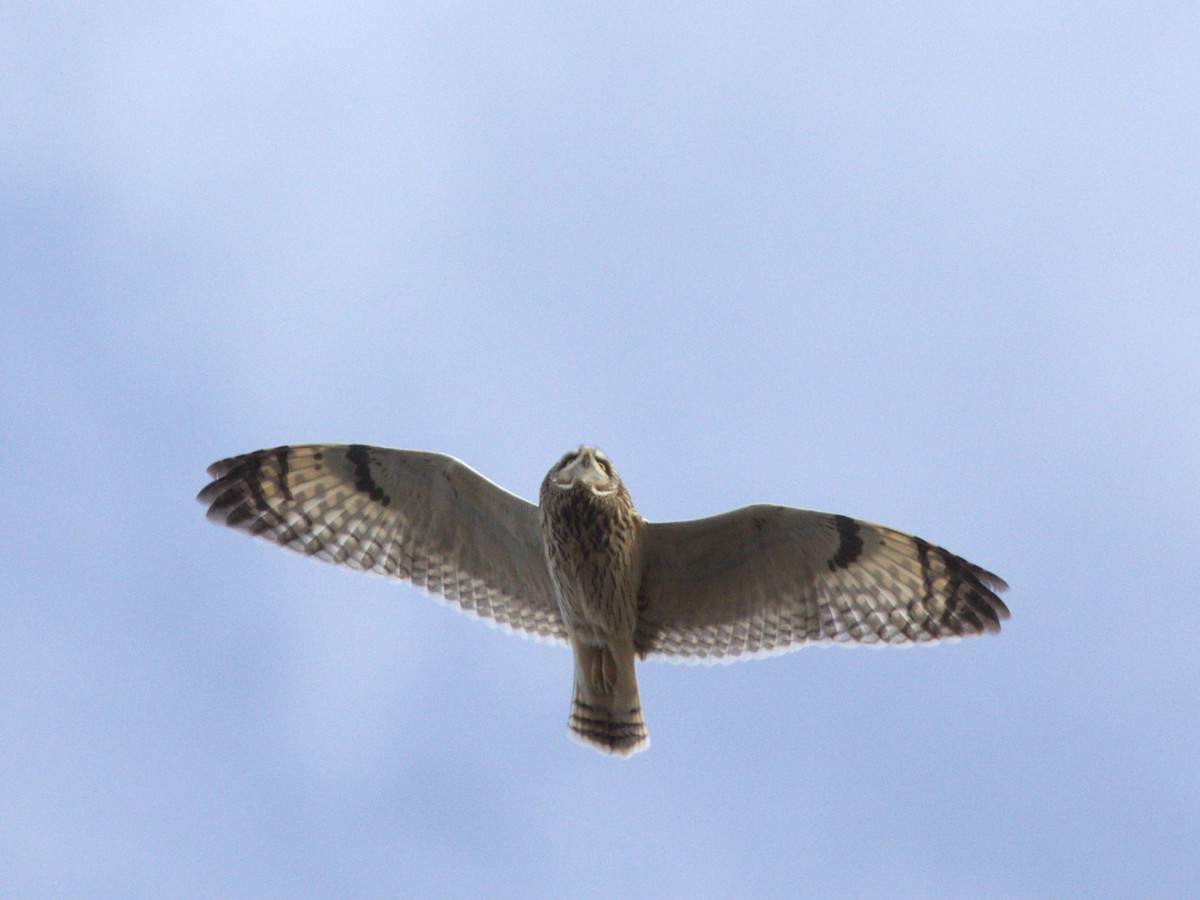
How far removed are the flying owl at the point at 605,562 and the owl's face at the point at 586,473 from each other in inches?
0.5

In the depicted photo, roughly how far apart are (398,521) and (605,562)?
1429mm

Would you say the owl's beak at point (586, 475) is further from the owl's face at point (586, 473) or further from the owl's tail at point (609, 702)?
the owl's tail at point (609, 702)

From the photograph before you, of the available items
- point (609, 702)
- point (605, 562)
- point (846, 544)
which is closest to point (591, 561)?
point (605, 562)

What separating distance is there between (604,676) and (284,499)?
2.16 metres

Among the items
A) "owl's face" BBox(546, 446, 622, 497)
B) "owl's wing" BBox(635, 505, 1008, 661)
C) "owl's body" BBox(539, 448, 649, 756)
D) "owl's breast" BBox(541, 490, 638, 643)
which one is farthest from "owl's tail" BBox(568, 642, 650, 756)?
"owl's face" BBox(546, 446, 622, 497)

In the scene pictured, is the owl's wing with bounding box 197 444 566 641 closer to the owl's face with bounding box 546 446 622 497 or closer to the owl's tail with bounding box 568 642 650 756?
the owl's tail with bounding box 568 642 650 756

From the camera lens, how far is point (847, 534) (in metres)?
8.09

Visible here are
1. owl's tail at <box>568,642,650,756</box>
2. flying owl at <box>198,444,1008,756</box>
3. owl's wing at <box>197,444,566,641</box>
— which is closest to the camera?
flying owl at <box>198,444,1008,756</box>

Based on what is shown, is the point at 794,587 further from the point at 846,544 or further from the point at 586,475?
the point at 586,475

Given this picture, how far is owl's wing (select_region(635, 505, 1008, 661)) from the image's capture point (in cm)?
809

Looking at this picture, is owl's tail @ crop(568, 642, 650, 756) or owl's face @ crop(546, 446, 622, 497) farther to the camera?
owl's tail @ crop(568, 642, 650, 756)

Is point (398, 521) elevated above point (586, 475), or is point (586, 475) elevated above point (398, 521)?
point (398, 521)

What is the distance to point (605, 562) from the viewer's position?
787 cm

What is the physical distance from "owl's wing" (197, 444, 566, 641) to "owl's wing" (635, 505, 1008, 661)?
2.44 feet
